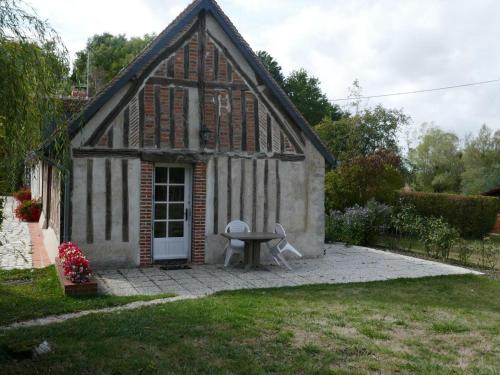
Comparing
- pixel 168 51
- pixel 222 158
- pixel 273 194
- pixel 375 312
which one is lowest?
pixel 375 312

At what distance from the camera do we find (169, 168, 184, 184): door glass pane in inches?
369

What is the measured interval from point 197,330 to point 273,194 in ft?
17.1

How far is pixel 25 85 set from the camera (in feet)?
13.8

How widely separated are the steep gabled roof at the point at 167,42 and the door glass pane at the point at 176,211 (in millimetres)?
2254

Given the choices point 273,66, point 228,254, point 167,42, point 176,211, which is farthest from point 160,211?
point 273,66

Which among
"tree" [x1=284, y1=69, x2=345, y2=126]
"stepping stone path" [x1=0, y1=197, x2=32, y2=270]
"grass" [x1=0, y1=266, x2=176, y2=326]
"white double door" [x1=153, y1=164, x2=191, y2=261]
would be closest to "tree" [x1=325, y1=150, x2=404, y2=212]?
"white double door" [x1=153, y1=164, x2=191, y2=261]

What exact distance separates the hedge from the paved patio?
805 centimetres

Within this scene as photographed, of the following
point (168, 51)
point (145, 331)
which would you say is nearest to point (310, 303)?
point (145, 331)

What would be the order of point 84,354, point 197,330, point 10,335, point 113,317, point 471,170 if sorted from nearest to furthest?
point 84,354 < point 10,335 < point 197,330 < point 113,317 < point 471,170

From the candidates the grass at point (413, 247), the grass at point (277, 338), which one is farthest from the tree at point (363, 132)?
the grass at point (277, 338)

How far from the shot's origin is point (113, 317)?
548cm

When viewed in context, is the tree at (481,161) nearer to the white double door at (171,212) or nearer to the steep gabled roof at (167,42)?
the steep gabled roof at (167,42)

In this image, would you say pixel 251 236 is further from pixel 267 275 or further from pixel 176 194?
pixel 176 194

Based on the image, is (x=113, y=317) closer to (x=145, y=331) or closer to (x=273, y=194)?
(x=145, y=331)
